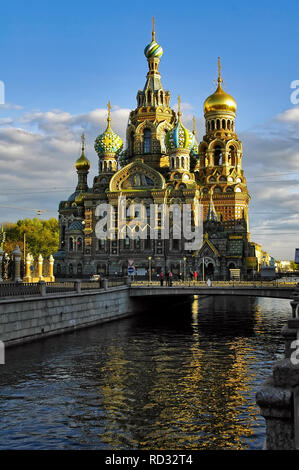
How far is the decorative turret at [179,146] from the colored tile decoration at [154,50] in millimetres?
16130

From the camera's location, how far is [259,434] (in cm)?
1332

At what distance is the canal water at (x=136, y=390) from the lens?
42.9ft

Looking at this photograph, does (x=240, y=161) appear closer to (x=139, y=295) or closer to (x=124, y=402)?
(x=139, y=295)

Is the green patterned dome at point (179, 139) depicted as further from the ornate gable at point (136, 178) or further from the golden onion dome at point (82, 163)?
the golden onion dome at point (82, 163)

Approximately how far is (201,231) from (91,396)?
51.7 metres

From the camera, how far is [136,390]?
17.9 m

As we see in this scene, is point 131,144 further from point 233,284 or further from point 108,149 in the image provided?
point 233,284

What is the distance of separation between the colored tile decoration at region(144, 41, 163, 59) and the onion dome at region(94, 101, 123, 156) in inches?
570

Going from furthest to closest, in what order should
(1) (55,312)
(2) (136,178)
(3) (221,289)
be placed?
(2) (136,178)
(3) (221,289)
(1) (55,312)

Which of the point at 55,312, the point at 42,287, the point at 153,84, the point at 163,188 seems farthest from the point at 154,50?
the point at 42,287

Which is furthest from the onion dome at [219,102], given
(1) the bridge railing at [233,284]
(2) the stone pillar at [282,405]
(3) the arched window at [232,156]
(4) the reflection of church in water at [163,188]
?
(2) the stone pillar at [282,405]

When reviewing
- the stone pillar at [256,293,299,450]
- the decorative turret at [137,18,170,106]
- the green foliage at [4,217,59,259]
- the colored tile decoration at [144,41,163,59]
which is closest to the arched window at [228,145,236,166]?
the decorative turret at [137,18,170,106]

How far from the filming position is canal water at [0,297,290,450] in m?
13.1

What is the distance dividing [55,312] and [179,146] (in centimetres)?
4607
